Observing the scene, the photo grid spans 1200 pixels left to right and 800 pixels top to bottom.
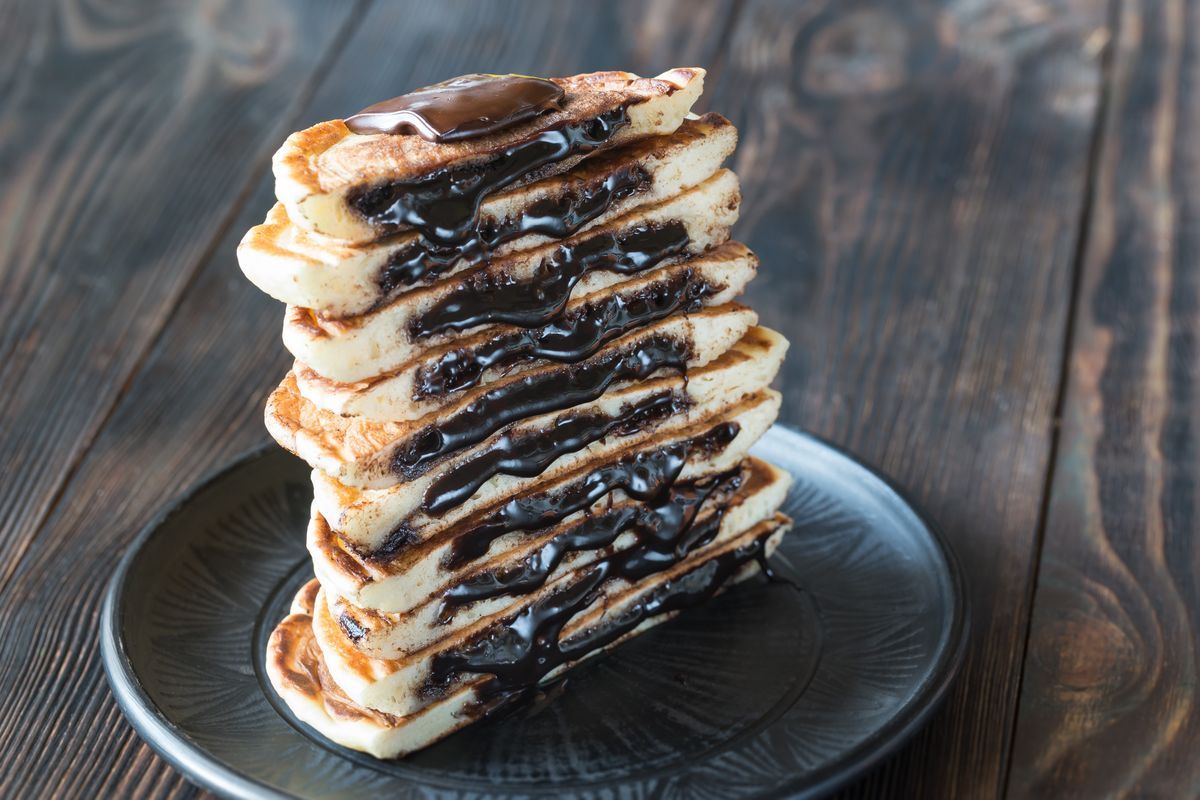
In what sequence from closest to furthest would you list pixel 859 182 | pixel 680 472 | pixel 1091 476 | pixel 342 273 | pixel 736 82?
pixel 342 273, pixel 680 472, pixel 1091 476, pixel 859 182, pixel 736 82

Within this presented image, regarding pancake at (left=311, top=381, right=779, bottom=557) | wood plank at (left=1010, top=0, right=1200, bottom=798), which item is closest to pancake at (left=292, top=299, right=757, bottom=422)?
pancake at (left=311, top=381, right=779, bottom=557)

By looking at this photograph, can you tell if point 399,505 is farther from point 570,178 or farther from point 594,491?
point 570,178

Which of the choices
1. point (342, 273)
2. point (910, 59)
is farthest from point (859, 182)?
point (342, 273)

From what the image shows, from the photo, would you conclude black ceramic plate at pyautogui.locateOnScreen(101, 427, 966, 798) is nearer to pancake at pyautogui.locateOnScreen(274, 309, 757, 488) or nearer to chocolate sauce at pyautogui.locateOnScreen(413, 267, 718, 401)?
pancake at pyautogui.locateOnScreen(274, 309, 757, 488)

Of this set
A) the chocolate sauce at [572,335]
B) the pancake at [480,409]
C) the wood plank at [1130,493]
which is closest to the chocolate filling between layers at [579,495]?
the pancake at [480,409]

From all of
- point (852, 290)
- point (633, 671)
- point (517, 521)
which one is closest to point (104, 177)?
point (852, 290)

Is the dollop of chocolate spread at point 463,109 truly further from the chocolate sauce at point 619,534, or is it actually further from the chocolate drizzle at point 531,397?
the chocolate sauce at point 619,534

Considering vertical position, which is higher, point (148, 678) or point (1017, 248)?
point (1017, 248)

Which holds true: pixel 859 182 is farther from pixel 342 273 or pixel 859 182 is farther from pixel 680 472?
pixel 342 273
